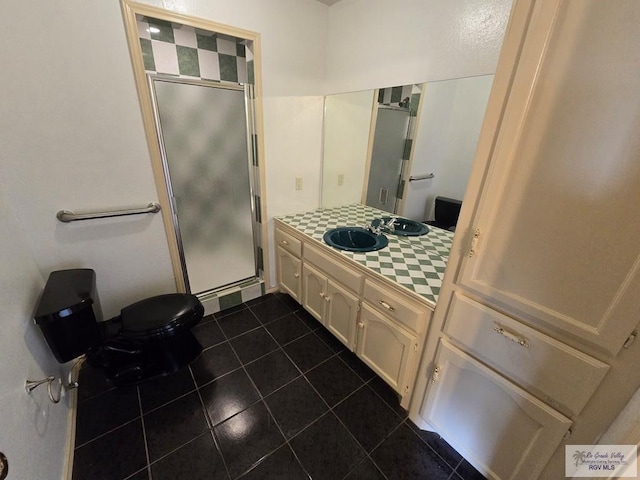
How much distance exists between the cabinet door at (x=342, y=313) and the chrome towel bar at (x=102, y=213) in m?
1.22

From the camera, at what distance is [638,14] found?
0.52 m

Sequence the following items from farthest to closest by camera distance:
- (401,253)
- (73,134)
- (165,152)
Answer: (165,152)
(401,253)
(73,134)

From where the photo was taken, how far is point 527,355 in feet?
2.67

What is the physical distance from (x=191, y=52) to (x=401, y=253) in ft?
6.16

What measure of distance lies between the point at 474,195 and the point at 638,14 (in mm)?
486

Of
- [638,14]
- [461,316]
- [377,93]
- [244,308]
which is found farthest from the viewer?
[244,308]

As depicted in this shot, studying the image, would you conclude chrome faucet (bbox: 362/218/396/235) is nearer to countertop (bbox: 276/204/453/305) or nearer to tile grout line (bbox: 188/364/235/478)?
countertop (bbox: 276/204/453/305)

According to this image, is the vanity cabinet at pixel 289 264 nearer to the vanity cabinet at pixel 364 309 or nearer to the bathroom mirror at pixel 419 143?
the vanity cabinet at pixel 364 309

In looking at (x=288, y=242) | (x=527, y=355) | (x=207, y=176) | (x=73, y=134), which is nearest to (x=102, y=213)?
(x=73, y=134)

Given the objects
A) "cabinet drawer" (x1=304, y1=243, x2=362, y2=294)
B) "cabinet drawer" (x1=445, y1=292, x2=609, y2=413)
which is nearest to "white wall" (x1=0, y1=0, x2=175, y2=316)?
"cabinet drawer" (x1=304, y1=243, x2=362, y2=294)

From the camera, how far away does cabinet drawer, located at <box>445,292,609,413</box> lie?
72cm

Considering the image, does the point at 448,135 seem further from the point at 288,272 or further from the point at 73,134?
the point at 73,134

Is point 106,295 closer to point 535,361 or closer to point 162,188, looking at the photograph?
point 162,188

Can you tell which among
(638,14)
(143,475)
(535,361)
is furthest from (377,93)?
(143,475)
